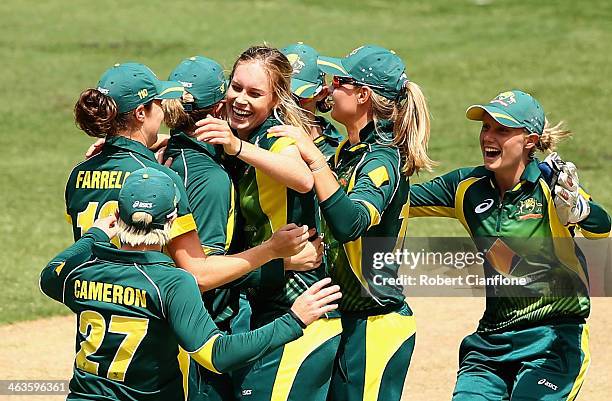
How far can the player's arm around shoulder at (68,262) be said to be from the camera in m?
4.86

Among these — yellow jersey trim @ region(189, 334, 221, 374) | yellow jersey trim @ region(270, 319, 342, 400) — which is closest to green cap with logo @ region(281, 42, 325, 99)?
yellow jersey trim @ region(270, 319, 342, 400)

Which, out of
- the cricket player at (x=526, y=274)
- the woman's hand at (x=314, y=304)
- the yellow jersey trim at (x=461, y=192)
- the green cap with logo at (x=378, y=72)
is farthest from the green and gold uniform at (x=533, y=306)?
the woman's hand at (x=314, y=304)

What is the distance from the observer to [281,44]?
21.2 m

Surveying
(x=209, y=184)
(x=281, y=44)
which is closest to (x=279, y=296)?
(x=209, y=184)

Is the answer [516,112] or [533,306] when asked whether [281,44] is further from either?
[533,306]

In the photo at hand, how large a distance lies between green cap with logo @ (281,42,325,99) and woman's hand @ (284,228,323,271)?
1727mm

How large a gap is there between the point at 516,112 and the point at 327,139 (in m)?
1.78

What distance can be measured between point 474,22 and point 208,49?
5.49m

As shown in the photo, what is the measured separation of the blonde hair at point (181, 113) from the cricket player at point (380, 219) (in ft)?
2.35

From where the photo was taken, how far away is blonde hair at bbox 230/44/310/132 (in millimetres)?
5410

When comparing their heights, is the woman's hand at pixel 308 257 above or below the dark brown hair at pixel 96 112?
below

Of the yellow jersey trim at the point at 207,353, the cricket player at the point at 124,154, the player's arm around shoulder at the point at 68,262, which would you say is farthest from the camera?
the cricket player at the point at 124,154

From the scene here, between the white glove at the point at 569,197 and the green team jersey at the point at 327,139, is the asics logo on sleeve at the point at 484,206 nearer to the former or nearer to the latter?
the white glove at the point at 569,197

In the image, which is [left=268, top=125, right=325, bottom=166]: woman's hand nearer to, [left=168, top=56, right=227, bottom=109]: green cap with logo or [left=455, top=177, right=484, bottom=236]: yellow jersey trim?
[left=168, top=56, right=227, bottom=109]: green cap with logo
